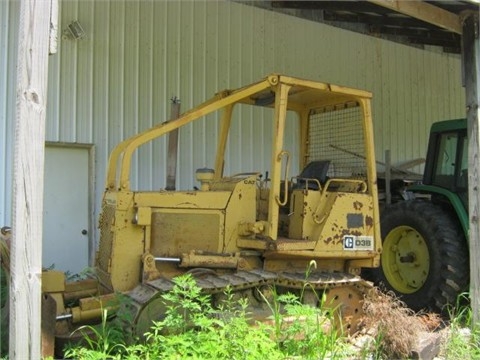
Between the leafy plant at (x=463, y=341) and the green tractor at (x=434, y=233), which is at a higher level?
the green tractor at (x=434, y=233)

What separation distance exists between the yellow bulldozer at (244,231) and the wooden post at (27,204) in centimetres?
137

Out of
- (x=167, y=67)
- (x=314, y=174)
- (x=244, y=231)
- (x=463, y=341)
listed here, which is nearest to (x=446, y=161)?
(x=314, y=174)

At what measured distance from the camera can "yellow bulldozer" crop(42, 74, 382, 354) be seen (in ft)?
15.4

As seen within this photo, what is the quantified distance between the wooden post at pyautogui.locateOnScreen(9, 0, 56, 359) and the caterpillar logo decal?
304 cm

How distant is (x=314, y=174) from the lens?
5.55 m

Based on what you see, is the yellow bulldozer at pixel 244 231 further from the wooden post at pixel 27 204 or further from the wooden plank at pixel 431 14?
the wooden post at pixel 27 204

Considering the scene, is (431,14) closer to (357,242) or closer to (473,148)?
(473,148)

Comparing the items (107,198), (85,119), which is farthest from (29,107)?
(85,119)

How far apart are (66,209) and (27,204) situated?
4.90 metres

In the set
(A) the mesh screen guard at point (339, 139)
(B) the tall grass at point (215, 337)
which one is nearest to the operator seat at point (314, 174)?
(A) the mesh screen guard at point (339, 139)

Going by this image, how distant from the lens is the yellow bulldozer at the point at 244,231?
470 centimetres

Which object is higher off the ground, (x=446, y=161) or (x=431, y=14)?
(x=431, y=14)

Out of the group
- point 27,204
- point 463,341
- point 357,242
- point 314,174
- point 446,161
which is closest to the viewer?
point 27,204

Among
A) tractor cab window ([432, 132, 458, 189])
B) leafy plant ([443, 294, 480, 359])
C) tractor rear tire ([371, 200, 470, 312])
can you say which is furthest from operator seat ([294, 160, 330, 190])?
tractor cab window ([432, 132, 458, 189])
